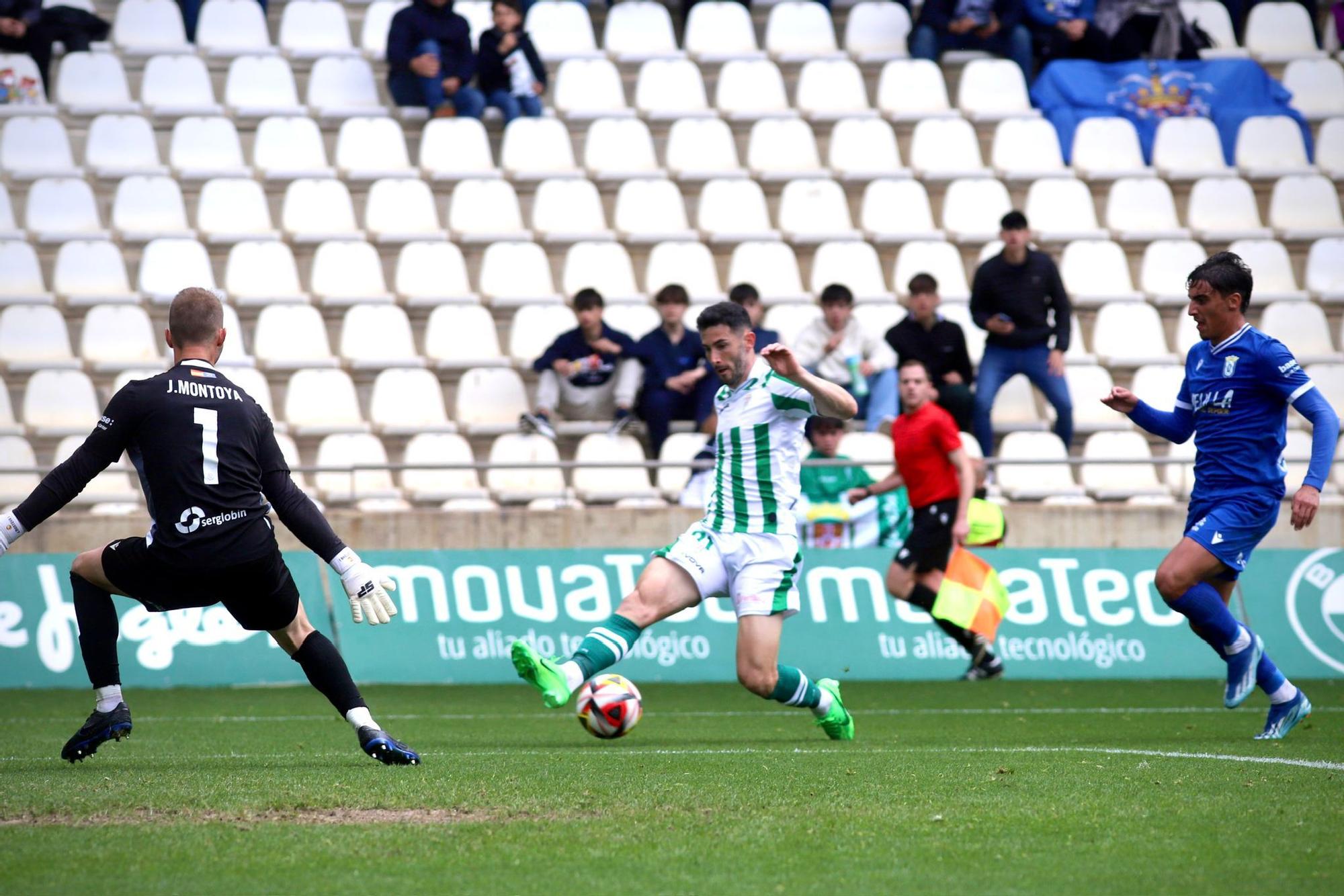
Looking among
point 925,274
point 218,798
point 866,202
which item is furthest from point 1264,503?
point 866,202

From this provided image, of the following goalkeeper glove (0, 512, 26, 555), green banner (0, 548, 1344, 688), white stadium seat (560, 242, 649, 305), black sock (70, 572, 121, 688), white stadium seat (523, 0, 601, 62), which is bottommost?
green banner (0, 548, 1344, 688)

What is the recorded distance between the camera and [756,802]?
576cm

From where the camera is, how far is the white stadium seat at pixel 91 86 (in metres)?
17.3

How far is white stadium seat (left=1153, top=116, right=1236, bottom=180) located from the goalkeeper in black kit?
535 inches

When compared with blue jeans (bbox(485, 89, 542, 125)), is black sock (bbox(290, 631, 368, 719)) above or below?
below

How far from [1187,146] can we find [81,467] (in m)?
14.6

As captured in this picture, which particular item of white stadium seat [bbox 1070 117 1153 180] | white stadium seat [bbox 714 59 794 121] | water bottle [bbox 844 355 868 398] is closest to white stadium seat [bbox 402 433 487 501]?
water bottle [bbox 844 355 868 398]

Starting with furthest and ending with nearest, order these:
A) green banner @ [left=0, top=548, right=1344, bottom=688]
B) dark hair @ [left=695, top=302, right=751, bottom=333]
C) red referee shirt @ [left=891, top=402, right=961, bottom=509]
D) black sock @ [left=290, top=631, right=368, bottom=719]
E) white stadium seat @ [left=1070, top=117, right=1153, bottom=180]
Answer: white stadium seat @ [left=1070, top=117, right=1153, bottom=180] → green banner @ [left=0, top=548, right=1344, bottom=688] → red referee shirt @ [left=891, top=402, right=961, bottom=509] → dark hair @ [left=695, top=302, right=751, bottom=333] → black sock @ [left=290, top=631, right=368, bottom=719]

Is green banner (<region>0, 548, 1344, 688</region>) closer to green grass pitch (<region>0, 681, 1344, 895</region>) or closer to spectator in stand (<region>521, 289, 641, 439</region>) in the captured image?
spectator in stand (<region>521, 289, 641, 439</region>)

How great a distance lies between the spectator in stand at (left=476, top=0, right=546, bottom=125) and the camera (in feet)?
55.3

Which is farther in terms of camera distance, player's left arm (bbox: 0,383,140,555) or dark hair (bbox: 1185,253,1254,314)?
dark hair (bbox: 1185,253,1254,314)

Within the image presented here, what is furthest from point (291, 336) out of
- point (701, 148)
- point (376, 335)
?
point (701, 148)

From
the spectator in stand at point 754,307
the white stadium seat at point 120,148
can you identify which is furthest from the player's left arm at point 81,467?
the white stadium seat at point 120,148

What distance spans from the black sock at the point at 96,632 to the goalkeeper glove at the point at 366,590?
3.55ft
